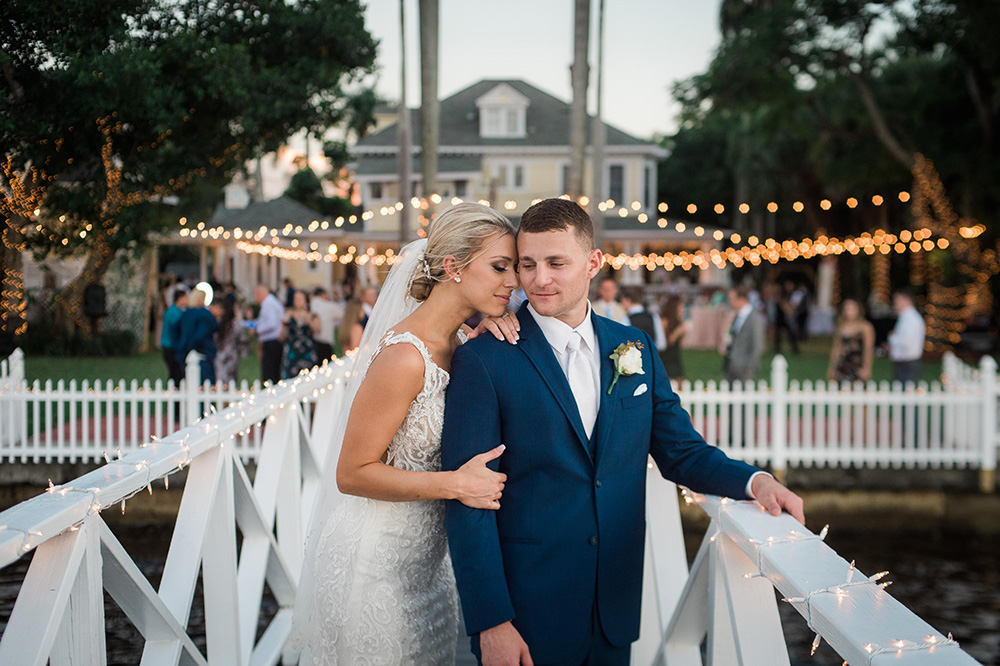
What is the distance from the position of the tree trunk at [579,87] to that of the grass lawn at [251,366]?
4.01 metres

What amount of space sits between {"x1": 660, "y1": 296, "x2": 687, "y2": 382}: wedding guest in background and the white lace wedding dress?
8.48m

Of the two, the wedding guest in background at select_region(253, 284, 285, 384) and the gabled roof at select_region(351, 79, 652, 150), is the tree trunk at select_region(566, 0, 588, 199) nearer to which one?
the wedding guest in background at select_region(253, 284, 285, 384)

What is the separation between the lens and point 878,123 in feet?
69.2

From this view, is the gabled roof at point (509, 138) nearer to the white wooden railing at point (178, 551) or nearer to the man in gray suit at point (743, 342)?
the man in gray suit at point (743, 342)

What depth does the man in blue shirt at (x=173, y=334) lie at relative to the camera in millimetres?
6852

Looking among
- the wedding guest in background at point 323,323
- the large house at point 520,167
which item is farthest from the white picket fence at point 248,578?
the large house at point 520,167

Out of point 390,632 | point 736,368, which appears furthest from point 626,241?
point 390,632

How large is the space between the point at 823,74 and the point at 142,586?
69.7 ft

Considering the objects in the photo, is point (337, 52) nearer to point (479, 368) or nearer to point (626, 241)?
point (479, 368)

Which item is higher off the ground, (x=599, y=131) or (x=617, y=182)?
(x=617, y=182)

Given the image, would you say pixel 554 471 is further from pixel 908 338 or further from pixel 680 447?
pixel 908 338

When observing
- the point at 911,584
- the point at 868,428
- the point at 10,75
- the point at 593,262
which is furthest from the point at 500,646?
the point at 868,428

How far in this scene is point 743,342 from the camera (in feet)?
34.9

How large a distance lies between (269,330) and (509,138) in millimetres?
22175
